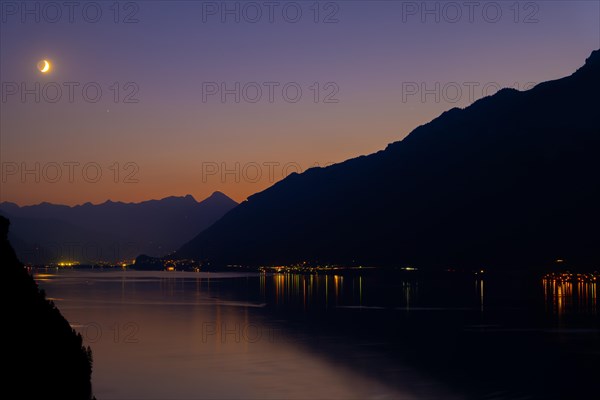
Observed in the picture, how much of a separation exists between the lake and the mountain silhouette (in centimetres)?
1627

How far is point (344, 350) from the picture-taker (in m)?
66.1

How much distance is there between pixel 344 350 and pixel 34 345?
42.7 m

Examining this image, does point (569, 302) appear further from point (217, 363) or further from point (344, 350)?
point (217, 363)

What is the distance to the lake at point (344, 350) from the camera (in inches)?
1847

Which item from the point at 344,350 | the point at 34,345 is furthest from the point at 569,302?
the point at 34,345

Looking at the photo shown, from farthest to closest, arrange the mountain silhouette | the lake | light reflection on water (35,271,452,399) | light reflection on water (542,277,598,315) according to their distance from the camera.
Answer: light reflection on water (542,277,598,315)
the lake
light reflection on water (35,271,452,399)
the mountain silhouette

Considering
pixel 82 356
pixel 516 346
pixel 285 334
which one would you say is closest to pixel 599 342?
pixel 516 346

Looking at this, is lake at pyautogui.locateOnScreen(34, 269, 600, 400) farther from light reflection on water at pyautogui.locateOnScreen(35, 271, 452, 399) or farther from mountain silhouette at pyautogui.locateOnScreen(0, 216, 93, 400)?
mountain silhouette at pyautogui.locateOnScreen(0, 216, 93, 400)

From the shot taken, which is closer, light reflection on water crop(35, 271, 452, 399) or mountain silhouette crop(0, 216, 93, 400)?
mountain silhouette crop(0, 216, 93, 400)

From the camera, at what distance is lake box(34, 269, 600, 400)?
154ft

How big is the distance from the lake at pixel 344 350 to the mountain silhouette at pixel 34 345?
1627 centimetres

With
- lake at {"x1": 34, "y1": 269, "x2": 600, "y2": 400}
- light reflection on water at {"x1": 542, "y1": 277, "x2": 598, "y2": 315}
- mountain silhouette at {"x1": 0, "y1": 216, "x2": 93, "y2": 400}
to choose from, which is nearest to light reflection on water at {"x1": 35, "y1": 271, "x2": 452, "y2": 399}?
lake at {"x1": 34, "y1": 269, "x2": 600, "y2": 400}

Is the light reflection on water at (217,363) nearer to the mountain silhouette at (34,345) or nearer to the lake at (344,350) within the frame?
the lake at (344,350)

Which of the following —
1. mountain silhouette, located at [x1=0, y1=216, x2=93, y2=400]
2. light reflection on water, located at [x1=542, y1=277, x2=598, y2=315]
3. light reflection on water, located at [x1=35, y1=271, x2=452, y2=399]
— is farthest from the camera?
light reflection on water, located at [x1=542, y1=277, x2=598, y2=315]
